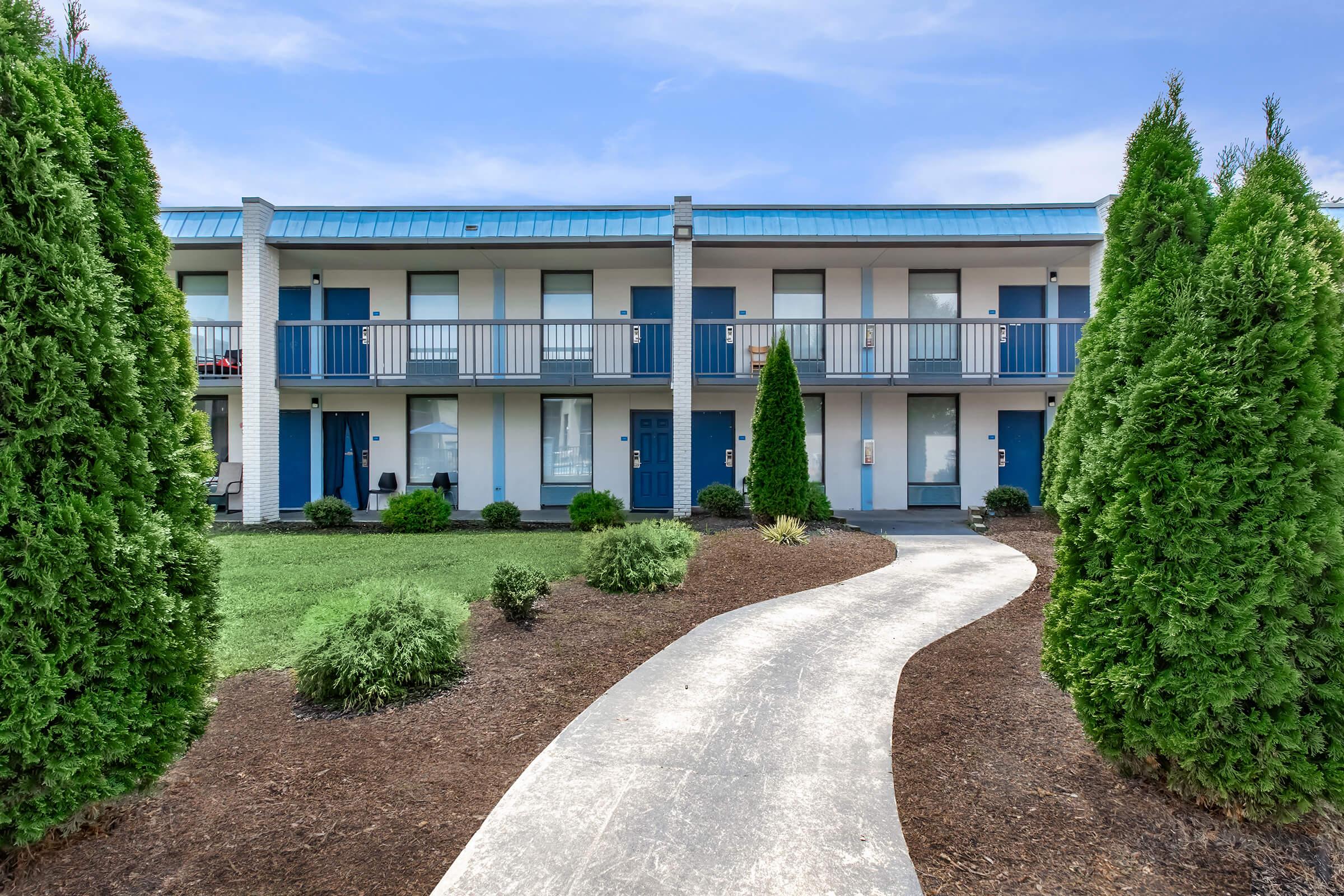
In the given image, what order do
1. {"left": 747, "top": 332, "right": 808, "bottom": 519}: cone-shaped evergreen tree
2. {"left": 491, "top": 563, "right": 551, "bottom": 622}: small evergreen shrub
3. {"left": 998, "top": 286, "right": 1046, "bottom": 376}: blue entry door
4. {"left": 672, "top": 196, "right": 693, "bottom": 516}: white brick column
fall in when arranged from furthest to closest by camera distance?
{"left": 998, "top": 286, "right": 1046, "bottom": 376}: blue entry door < {"left": 672, "top": 196, "right": 693, "bottom": 516}: white brick column < {"left": 747, "top": 332, "right": 808, "bottom": 519}: cone-shaped evergreen tree < {"left": 491, "top": 563, "right": 551, "bottom": 622}: small evergreen shrub

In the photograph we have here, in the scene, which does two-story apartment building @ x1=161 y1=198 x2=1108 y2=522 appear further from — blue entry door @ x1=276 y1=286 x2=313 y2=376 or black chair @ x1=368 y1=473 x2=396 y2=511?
black chair @ x1=368 y1=473 x2=396 y2=511

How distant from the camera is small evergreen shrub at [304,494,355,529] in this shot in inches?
549

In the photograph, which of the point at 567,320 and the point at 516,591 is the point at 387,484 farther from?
the point at 516,591

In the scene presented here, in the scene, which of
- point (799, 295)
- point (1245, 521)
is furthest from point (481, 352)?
point (1245, 521)

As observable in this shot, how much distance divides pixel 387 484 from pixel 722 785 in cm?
1431

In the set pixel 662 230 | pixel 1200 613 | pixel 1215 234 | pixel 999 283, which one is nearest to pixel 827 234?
pixel 662 230

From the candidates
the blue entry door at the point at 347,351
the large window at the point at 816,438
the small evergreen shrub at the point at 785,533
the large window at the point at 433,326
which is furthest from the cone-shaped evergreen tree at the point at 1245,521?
the blue entry door at the point at 347,351

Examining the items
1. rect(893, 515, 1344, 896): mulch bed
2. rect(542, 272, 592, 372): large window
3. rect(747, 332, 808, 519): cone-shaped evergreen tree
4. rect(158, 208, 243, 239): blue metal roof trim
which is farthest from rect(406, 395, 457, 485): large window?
rect(893, 515, 1344, 896): mulch bed

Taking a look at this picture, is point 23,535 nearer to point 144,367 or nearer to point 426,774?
point 144,367

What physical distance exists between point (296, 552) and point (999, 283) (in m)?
15.7

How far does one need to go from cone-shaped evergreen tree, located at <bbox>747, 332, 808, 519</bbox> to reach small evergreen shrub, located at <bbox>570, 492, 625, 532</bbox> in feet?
8.81

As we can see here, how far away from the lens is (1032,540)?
11.8 metres

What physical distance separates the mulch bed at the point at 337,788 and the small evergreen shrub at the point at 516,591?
0.26 meters

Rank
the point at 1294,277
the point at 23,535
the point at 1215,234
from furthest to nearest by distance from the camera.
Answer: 1. the point at 1215,234
2. the point at 1294,277
3. the point at 23,535
